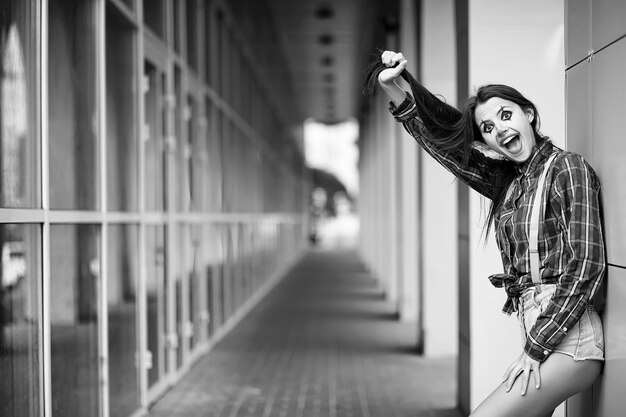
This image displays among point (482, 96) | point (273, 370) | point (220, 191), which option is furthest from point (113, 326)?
point (220, 191)

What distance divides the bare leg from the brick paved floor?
278cm

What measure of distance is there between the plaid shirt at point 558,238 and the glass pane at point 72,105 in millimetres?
2092

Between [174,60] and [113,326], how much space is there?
270 cm

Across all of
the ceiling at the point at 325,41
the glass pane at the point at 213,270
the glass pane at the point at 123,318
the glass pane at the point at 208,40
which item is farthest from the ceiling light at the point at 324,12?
the glass pane at the point at 123,318

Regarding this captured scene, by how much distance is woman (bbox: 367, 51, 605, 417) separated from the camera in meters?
2.40

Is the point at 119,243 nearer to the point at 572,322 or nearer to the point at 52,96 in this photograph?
the point at 52,96

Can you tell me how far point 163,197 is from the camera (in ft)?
21.0

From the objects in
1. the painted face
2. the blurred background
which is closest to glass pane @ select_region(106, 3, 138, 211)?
the blurred background

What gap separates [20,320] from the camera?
132 inches

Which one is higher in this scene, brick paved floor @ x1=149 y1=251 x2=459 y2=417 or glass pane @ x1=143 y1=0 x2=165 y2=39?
glass pane @ x1=143 y1=0 x2=165 y2=39

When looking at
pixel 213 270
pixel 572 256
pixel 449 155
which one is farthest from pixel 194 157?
pixel 572 256

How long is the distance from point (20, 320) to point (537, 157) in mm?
1992

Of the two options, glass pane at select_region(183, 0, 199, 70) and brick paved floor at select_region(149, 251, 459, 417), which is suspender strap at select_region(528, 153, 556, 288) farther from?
glass pane at select_region(183, 0, 199, 70)

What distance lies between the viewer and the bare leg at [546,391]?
2.42 m
